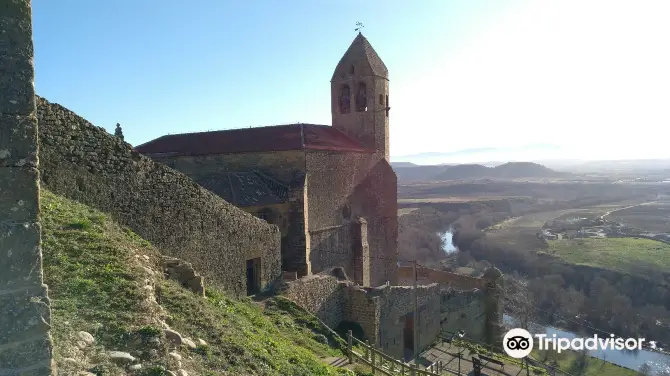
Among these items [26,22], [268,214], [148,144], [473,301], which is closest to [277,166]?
[268,214]

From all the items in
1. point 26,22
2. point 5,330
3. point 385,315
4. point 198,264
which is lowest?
point 385,315

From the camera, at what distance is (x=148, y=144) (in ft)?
77.4

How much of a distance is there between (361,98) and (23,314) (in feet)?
77.2

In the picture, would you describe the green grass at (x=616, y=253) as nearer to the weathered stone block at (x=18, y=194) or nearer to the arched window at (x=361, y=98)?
the arched window at (x=361, y=98)

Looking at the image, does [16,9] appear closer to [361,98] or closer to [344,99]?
[361,98]

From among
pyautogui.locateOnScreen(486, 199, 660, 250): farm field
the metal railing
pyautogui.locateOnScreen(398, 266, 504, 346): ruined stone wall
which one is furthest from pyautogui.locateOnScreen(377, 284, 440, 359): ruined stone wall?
pyautogui.locateOnScreen(486, 199, 660, 250): farm field

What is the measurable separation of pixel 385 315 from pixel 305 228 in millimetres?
5024

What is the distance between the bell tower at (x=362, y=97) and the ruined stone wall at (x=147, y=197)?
1367cm

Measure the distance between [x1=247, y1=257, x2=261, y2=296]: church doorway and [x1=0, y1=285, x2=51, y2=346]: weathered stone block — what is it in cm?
985

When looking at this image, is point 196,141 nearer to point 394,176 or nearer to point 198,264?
point 394,176

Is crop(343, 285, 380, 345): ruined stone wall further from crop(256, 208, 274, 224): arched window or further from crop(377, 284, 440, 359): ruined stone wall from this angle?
crop(256, 208, 274, 224): arched window

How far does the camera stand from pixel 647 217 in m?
74.8

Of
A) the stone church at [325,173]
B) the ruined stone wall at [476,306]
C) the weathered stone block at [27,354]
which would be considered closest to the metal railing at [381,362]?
the stone church at [325,173]

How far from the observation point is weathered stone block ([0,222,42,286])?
302 centimetres
